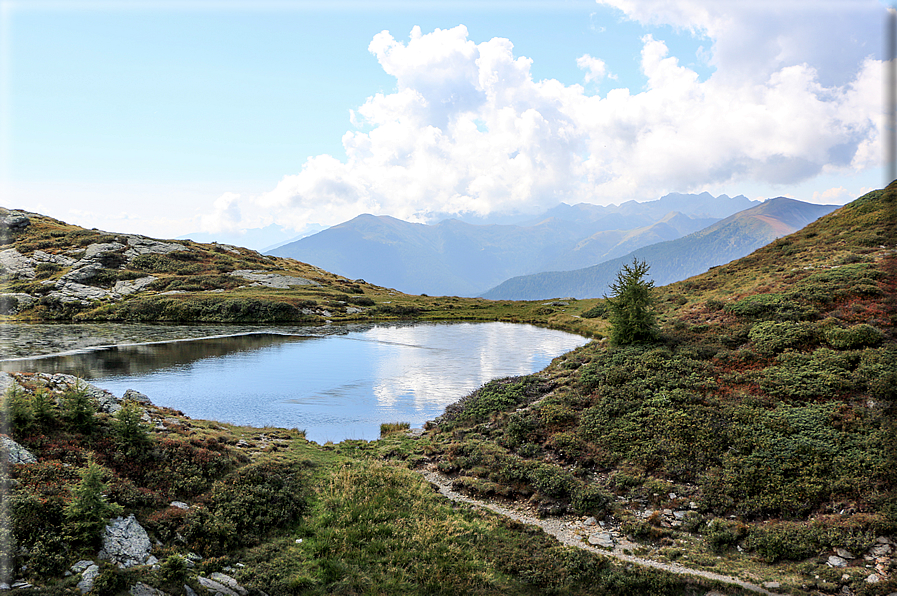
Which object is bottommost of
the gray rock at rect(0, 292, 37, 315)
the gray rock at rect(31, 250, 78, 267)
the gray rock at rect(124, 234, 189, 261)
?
the gray rock at rect(0, 292, 37, 315)

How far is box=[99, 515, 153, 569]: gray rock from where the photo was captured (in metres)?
11.8

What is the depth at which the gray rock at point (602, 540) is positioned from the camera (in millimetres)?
16250

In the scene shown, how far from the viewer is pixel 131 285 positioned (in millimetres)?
112125

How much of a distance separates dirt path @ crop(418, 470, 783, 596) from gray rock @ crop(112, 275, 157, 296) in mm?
115473

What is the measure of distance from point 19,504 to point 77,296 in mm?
113551

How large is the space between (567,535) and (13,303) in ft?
395

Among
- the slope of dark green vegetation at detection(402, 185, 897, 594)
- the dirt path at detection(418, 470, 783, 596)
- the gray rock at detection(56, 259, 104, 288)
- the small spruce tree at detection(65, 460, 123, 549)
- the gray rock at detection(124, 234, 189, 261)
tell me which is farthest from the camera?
the gray rock at detection(124, 234, 189, 261)

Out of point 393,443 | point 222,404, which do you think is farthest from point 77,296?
point 393,443

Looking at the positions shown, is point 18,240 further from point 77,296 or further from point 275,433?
point 275,433

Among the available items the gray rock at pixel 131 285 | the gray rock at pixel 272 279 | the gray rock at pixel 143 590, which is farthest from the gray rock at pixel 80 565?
the gray rock at pixel 272 279

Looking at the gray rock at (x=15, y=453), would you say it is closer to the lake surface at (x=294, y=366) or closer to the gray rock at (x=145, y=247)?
the lake surface at (x=294, y=366)

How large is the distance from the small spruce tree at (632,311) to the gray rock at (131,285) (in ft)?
380

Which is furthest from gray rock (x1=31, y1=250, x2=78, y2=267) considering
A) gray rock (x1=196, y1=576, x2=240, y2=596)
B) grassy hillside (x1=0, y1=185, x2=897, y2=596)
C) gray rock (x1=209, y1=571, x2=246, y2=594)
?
gray rock (x1=196, y1=576, x2=240, y2=596)

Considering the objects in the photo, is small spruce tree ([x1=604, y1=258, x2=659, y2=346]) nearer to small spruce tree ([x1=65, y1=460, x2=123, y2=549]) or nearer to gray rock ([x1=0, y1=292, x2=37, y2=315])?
small spruce tree ([x1=65, y1=460, x2=123, y2=549])
